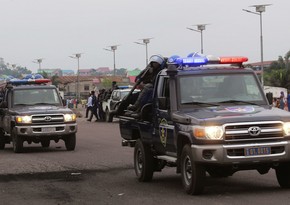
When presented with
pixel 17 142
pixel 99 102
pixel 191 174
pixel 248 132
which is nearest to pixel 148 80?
pixel 191 174

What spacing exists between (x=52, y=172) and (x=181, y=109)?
4.25 m

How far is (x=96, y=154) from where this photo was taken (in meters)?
17.4

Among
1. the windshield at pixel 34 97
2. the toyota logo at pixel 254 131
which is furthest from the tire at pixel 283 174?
the windshield at pixel 34 97

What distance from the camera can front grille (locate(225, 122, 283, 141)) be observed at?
9.07 metres

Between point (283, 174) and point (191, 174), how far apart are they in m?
1.59

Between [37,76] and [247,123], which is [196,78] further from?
[37,76]

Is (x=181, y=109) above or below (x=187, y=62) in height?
below

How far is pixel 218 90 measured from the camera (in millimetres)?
10297

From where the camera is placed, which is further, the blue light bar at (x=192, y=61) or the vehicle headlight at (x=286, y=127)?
the blue light bar at (x=192, y=61)

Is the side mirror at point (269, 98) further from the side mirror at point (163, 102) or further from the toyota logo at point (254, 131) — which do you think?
the side mirror at point (163, 102)

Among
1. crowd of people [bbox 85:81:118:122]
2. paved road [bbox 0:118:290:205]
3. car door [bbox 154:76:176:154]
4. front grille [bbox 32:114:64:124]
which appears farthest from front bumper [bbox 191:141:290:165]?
crowd of people [bbox 85:81:118:122]

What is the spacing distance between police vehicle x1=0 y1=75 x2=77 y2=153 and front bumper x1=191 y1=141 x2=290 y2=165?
31.6 ft

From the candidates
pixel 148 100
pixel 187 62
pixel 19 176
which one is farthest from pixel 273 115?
pixel 19 176

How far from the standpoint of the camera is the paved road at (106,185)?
373 inches
